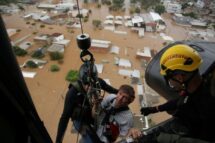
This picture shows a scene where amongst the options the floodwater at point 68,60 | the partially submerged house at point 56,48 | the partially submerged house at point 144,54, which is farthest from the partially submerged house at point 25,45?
the partially submerged house at point 144,54

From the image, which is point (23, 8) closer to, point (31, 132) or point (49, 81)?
point (49, 81)

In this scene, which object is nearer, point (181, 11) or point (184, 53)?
point (184, 53)

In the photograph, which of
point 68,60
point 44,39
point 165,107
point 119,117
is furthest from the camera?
point 44,39

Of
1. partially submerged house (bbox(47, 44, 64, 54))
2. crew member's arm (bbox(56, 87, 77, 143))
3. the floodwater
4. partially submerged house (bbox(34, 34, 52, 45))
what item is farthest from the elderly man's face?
partially submerged house (bbox(34, 34, 52, 45))

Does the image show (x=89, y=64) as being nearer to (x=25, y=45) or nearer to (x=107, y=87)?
(x=107, y=87)

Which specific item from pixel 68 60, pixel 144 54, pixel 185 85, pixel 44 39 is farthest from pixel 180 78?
pixel 44 39

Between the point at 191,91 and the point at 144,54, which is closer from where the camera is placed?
the point at 191,91

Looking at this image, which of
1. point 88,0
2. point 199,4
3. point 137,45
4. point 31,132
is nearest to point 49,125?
point 31,132
